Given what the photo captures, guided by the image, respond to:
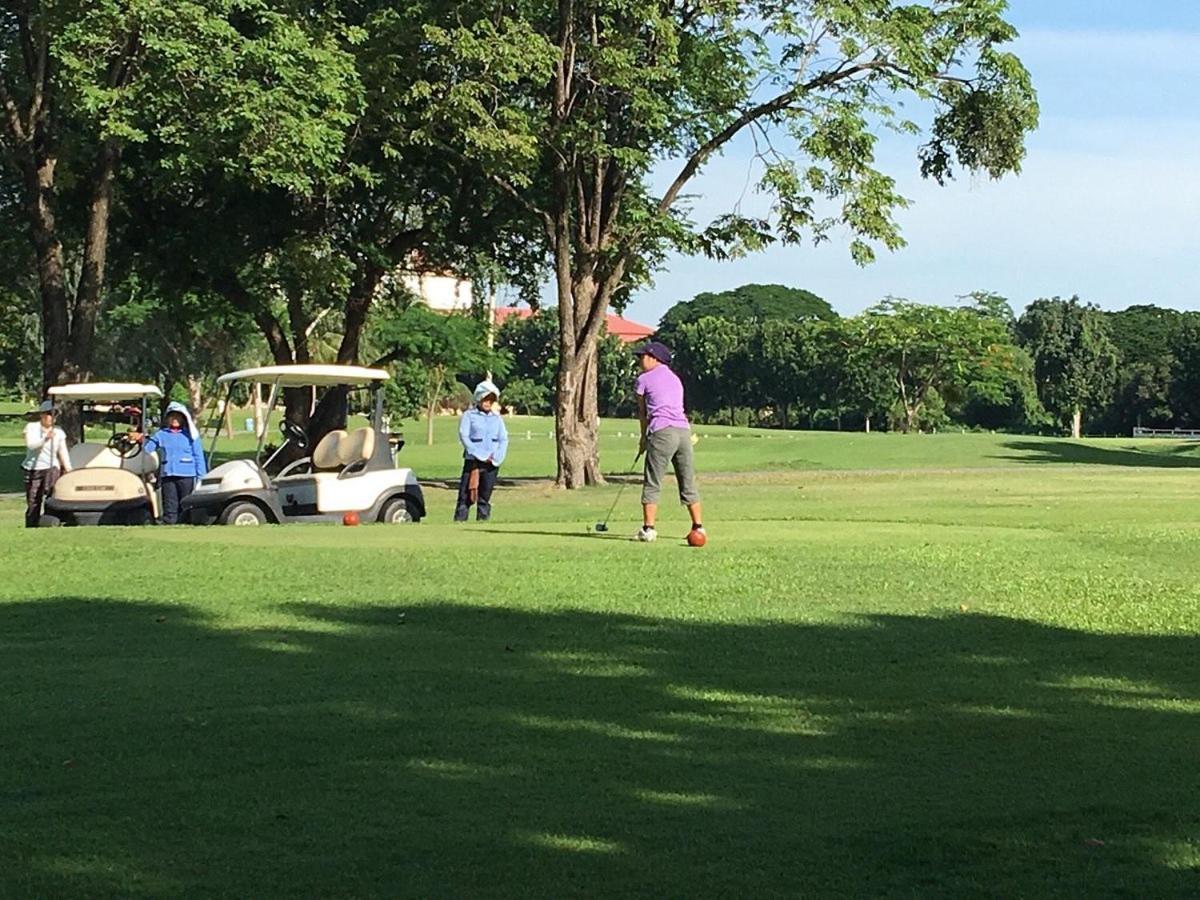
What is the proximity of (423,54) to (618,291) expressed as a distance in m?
8.08

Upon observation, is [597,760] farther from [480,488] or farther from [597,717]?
[480,488]

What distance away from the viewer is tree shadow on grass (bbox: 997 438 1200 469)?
53.3m

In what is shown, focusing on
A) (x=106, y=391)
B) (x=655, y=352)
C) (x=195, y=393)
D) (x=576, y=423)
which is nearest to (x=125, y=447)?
(x=106, y=391)

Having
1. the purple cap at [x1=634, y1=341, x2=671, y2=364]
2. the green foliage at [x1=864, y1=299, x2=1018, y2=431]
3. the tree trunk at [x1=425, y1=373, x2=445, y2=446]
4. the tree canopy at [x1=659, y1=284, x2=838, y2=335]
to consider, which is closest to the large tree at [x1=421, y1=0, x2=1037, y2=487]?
the purple cap at [x1=634, y1=341, x2=671, y2=364]

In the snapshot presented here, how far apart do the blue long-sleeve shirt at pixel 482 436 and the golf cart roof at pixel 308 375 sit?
120cm

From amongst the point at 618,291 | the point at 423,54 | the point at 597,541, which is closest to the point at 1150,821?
the point at 597,541

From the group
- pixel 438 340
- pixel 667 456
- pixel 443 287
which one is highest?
pixel 443 287

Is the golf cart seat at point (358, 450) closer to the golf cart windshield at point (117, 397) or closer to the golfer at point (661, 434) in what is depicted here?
the golf cart windshield at point (117, 397)

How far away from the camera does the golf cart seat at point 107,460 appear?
2273cm

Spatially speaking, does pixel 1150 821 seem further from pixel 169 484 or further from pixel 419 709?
pixel 169 484

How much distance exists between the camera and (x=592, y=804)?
6.23m

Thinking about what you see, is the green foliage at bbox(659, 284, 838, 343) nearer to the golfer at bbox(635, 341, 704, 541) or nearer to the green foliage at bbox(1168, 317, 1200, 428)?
the green foliage at bbox(1168, 317, 1200, 428)

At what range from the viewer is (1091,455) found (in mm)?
56156

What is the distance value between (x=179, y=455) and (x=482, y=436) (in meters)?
3.64
